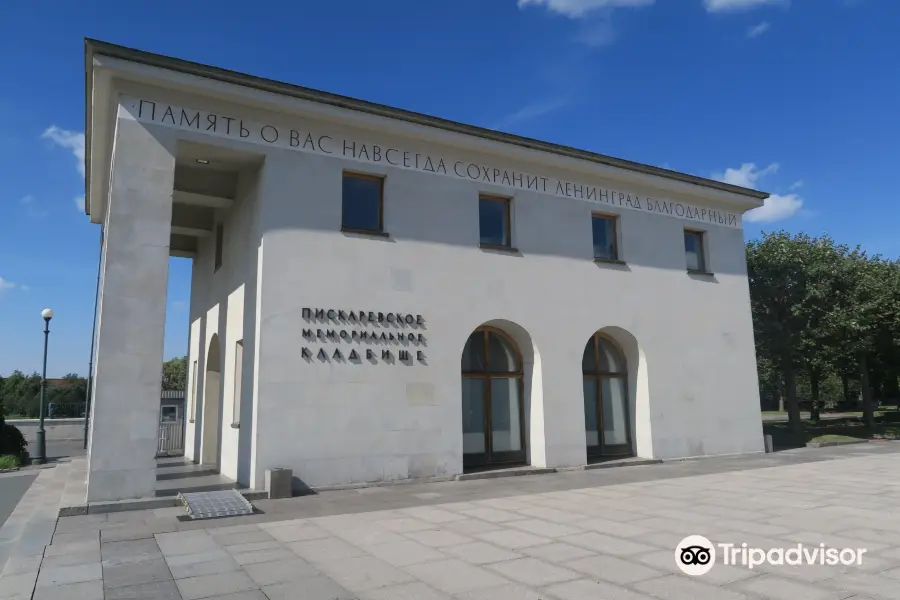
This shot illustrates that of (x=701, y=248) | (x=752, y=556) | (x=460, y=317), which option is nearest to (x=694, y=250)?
(x=701, y=248)

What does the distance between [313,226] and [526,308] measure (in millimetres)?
5104

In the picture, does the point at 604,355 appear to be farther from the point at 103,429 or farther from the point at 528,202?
the point at 103,429

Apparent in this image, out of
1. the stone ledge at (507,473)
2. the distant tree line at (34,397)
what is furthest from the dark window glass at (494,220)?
the distant tree line at (34,397)

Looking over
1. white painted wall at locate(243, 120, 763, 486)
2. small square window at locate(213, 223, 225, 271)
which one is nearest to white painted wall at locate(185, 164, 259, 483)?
small square window at locate(213, 223, 225, 271)

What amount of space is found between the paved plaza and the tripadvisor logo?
0.11 meters

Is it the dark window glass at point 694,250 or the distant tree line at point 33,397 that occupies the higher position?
the dark window glass at point 694,250

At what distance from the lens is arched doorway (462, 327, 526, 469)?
44.1 ft

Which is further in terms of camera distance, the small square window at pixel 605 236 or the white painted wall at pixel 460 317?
the small square window at pixel 605 236

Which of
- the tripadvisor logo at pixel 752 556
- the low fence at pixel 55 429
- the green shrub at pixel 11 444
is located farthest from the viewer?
the low fence at pixel 55 429

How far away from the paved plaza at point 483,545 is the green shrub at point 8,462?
35.1 feet

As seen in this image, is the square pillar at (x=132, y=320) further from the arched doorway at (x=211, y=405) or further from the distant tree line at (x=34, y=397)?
the distant tree line at (x=34, y=397)

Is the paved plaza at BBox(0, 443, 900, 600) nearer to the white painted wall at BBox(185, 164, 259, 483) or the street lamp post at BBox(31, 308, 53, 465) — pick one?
the white painted wall at BBox(185, 164, 259, 483)

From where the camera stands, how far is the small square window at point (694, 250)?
17.1 m

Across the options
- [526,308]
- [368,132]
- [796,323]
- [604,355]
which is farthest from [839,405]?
[368,132]
